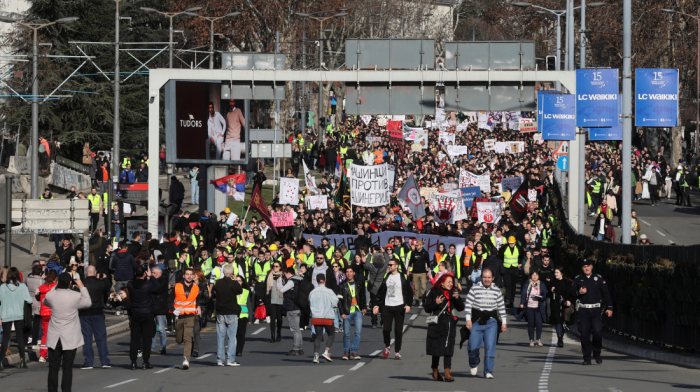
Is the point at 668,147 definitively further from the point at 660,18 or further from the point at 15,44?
the point at 15,44

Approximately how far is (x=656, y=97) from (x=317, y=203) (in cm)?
1601

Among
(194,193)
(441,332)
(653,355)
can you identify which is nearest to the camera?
(441,332)

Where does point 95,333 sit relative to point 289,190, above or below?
below

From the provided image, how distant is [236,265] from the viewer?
21.2 meters

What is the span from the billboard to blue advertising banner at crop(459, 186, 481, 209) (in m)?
8.18

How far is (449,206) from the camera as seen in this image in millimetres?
33531

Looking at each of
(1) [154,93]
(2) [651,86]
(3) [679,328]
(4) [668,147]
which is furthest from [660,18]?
(3) [679,328]

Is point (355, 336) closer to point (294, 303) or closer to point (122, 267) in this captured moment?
point (294, 303)

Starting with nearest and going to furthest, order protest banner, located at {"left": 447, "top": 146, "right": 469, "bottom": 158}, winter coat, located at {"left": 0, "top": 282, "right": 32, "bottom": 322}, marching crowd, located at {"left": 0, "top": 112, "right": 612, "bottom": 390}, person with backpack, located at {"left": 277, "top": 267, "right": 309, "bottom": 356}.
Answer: marching crowd, located at {"left": 0, "top": 112, "right": 612, "bottom": 390} → winter coat, located at {"left": 0, "top": 282, "right": 32, "bottom": 322} → person with backpack, located at {"left": 277, "top": 267, "right": 309, "bottom": 356} → protest banner, located at {"left": 447, "top": 146, "right": 469, "bottom": 158}

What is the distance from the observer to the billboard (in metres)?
37.4

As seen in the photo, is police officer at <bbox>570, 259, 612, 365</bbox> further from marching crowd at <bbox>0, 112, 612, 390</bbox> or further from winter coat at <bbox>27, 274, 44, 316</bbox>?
winter coat at <bbox>27, 274, 44, 316</bbox>

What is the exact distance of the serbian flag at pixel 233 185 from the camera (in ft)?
117

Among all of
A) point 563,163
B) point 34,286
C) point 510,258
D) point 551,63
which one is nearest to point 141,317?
point 34,286

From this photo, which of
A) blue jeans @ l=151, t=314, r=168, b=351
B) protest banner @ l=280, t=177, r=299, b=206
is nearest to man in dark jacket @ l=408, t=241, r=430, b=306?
blue jeans @ l=151, t=314, r=168, b=351
